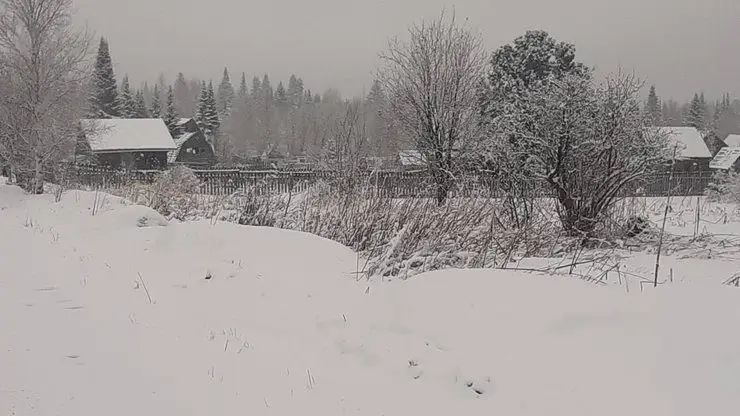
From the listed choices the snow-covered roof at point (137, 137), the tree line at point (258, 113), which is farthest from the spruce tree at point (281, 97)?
the snow-covered roof at point (137, 137)

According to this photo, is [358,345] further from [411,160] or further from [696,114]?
[696,114]

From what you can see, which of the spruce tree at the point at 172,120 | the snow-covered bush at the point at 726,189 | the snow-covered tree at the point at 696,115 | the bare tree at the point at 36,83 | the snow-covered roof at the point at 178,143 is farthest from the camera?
the snow-covered tree at the point at 696,115

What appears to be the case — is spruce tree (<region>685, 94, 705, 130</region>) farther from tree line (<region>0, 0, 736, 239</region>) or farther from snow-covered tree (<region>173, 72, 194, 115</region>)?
snow-covered tree (<region>173, 72, 194, 115</region>)

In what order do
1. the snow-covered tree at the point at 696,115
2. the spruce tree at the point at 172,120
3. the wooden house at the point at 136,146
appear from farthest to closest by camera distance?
the snow-covered tree at the point at 696,115 < the spruce tree at the point at 172,120 < the wooden house at the point at 136,146

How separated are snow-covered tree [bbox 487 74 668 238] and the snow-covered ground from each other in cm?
560

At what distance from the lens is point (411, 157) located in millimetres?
17953

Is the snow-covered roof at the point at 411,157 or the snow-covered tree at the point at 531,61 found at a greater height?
the snow-covered tree at the point at 531,61

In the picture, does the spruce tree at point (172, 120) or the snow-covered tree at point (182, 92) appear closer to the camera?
the spruce tree at point (172, 120)

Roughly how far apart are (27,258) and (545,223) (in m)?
7.14

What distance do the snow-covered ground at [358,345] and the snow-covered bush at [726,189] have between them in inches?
669

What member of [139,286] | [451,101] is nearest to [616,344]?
[139,286]

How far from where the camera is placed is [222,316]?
4445 mm

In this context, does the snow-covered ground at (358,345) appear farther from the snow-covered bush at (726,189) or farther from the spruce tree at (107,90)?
the spruce tree at (107,90)

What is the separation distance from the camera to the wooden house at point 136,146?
35.4 m
